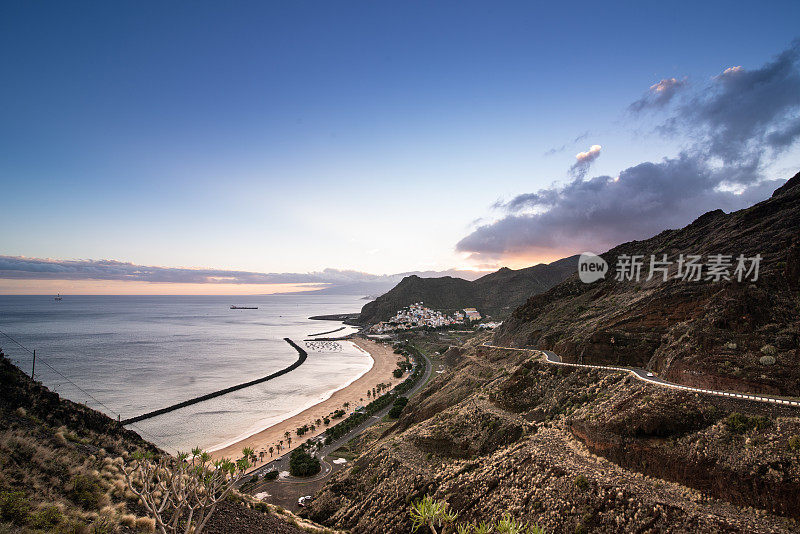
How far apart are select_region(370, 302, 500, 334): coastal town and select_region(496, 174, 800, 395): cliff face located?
111 metres

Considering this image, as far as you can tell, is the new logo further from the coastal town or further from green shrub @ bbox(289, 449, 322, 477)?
the coastal town

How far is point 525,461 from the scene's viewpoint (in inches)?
754

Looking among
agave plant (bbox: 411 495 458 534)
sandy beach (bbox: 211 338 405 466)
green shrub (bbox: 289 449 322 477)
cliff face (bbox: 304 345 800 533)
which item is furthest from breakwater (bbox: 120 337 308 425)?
agave plant (bbox: 411 495 458 534)

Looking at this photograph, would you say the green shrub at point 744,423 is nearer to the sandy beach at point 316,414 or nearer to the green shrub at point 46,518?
the green shrub at point 46,518

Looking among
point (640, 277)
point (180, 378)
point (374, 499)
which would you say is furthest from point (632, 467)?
point (180, 378)

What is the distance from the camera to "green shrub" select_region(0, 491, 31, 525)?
1055cm

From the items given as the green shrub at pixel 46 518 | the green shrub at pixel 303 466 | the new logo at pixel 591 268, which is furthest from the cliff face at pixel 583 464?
the new logo at pixel 591 268

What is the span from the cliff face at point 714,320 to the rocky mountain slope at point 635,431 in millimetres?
100

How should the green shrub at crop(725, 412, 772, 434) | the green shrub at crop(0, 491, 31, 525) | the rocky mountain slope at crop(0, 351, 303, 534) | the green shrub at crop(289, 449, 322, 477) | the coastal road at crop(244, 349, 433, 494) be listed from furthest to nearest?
1. the green shrub at crop(289, 449, 322, 477)
2. the coastal road at crop(244, 349, 433, 494)
3. the green shrub at crop(725, 412, 772, 434)
4. the rocky mountain slope at crop(0, 351, 303, 534)
5. the green shrub at crop(0, 491, 31, 525)

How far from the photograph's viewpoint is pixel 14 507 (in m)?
10.9

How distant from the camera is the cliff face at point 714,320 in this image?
61.1 ft

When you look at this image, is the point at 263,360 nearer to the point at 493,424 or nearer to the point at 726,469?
the point at 493,424

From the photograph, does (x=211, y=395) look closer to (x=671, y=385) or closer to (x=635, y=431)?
(x=635, y=431)

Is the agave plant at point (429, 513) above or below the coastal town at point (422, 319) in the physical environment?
above
